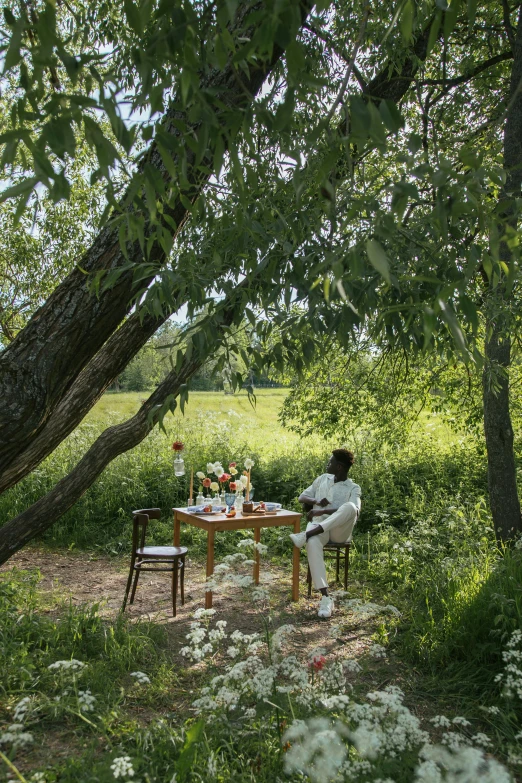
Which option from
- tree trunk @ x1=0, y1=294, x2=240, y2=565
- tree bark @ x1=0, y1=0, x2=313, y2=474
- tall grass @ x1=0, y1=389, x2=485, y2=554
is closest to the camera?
tree bark @ x1=0, y1=0, x2=313, y2=474

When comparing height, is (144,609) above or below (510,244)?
below

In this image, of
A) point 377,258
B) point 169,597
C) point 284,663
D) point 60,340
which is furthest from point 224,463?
point 377,258

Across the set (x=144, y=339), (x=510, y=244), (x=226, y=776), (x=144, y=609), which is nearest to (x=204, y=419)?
(x=144, y=609)

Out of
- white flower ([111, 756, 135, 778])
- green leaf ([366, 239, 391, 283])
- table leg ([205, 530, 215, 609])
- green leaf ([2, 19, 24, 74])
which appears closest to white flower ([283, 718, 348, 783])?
white flower ([111, 756, 135, 778])

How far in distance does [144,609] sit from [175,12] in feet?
15.1

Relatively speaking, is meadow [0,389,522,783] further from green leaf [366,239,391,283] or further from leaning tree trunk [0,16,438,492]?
green leaf [366,239,391,283]

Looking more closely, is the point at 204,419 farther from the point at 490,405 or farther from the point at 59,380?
the point at 59,380

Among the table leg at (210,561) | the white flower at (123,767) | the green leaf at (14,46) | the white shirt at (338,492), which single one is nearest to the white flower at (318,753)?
the white flower at (123,767)

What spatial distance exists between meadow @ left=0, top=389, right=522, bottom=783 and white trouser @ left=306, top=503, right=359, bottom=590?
1.11ft

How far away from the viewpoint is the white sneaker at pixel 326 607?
486 centimetres

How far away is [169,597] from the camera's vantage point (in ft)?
17.9

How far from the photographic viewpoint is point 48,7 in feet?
3.73

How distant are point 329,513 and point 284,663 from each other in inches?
112

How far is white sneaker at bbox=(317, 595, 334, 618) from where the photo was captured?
4855 mm
